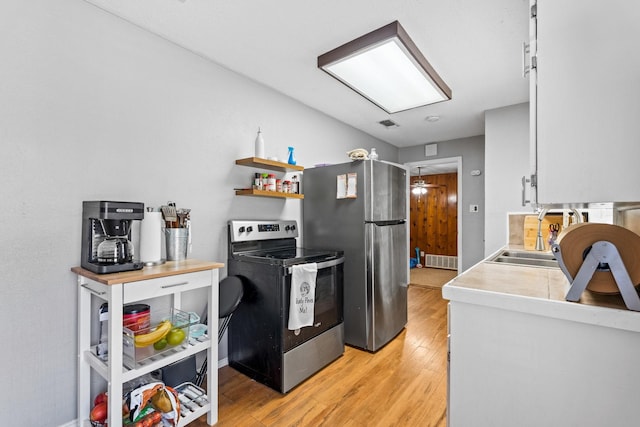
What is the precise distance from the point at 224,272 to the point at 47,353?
107cm

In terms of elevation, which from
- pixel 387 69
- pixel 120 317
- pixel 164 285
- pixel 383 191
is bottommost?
pixel 120 317

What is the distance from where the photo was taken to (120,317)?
1345 millimetres

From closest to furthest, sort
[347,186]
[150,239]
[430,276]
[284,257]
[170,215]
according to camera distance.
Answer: [150,239] → [170,215] → [284,257] → [347,186] → [430,276]

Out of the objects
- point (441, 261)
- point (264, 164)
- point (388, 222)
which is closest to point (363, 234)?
point (388, 222)

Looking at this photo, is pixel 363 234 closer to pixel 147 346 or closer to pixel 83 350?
pixel 147 346

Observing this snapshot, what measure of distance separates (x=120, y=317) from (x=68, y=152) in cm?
93

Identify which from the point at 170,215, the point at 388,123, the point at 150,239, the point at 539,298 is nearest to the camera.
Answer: the point at 539,298

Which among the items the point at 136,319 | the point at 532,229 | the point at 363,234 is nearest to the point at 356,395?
the point at 363,234

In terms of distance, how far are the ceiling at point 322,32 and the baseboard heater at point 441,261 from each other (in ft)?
14.0

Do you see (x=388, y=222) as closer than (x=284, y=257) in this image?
No

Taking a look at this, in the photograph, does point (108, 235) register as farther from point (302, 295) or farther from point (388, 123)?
point (388, 123)

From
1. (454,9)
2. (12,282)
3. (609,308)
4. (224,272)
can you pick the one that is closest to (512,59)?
(454,9)

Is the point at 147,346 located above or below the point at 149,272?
below

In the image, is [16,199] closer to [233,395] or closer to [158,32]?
[158,32]
